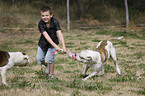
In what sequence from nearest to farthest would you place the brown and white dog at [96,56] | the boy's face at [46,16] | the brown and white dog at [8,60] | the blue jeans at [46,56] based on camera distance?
the brown and white dog at [8,60] < the brown and white dog at [96,56] < the boy's face at [46,16] < the blue jeans at [46,56]

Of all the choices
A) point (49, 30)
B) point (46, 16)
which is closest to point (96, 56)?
point (49, 30)

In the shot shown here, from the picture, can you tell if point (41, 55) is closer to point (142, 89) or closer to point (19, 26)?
point (142, 89)

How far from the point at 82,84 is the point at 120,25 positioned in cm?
1482

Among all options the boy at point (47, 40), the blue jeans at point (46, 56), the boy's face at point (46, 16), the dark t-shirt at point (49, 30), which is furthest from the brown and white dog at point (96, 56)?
the boy's face at point (46, 16)

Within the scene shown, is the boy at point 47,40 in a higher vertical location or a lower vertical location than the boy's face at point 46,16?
lower

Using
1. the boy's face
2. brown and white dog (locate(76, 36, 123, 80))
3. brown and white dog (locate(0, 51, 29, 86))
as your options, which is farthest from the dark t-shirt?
brown and white dog (locate(76, 36, 123, 80))

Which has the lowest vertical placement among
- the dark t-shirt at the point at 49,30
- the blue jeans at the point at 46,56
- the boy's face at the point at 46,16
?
the blue jeans at the point at 46,56

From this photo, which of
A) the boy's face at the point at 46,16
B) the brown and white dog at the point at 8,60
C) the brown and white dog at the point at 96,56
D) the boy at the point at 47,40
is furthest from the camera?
the boy at the point at 47,40

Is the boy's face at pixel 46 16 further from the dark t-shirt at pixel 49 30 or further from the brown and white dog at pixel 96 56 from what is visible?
the brown and white dog at pixel 96 56

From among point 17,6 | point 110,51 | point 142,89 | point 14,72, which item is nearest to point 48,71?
point 14,72

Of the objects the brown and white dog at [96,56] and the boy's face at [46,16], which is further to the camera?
the boy's face at [46,16]

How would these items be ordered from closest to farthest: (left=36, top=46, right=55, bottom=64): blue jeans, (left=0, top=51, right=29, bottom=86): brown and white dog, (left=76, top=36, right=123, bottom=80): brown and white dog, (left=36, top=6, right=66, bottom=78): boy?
1. (left=0, top=51, right=29, bottom=86): brown and white dog
2. (left=76, top=36, right=123, bottom=80): brown and white dog
3. (left=36, top=6, right=66, bottom=78): boy
4. (left=36, top=46, right=55, bottom=64): blue jeans

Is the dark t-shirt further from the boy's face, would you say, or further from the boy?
the boy's face

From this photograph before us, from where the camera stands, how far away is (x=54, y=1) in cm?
2367
